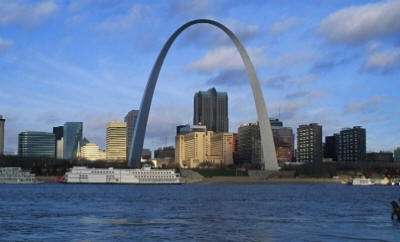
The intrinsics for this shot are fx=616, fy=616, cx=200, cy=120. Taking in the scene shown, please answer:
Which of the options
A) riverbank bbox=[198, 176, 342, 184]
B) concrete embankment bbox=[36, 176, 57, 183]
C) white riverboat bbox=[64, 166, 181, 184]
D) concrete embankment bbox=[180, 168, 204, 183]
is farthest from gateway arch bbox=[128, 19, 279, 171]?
concrete embankment bbox=[36, 176, 57, 183]

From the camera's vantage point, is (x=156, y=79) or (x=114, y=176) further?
(x=114, y=176)

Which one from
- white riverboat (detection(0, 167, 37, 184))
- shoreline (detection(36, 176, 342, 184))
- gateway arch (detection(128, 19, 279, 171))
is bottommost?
shoreline (detection(36, 176, 342, 184))

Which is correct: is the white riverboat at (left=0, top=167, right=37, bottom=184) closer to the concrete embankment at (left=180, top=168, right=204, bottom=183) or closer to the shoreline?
the shoreline

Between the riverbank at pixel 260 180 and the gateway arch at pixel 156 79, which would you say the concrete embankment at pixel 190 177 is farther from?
the gateway arch at pixel 156 79

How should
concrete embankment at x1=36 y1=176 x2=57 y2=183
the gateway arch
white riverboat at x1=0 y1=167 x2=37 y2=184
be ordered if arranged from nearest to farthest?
the gateway arch → white riverboat at x1=0 y1=167 x2=37 y2=184 → concrete embankment at x1=36 y1=176 x2=57 y2=183

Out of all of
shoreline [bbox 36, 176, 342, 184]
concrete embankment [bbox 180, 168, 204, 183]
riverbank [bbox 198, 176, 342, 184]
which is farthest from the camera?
concrete embankment [bbox 180, 168, 204, 183]

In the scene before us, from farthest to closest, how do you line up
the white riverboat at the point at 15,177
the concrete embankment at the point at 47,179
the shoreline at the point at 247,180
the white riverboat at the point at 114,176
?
the concrete embankment at the point at 47,179, the shoreline at the point at 247,180, the white riverboat at the point at 15,177, the white riverboat at the point at 114,176

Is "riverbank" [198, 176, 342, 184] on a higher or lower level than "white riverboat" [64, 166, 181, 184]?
lower

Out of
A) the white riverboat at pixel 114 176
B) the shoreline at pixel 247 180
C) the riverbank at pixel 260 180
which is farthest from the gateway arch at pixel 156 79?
the shoreline at pixel 247 180

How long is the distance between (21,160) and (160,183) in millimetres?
42496

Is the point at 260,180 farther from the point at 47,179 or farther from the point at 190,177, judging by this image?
the point at 47,179

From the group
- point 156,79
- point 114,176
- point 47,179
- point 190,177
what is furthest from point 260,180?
point 47,179

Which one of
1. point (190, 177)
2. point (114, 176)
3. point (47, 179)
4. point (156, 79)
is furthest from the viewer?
point (190, 177)

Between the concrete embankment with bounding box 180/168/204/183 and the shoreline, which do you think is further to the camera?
the concrete embankment with bounding box 180/168/204/183
